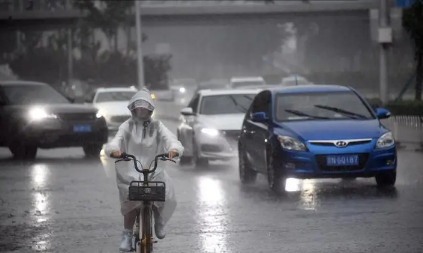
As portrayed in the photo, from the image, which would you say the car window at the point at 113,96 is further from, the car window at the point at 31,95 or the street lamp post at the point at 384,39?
the car window at the point at 31,95

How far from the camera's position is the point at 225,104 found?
916 inches

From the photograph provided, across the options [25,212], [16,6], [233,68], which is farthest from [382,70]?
[233,68]

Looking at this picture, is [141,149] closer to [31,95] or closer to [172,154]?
[172,154]

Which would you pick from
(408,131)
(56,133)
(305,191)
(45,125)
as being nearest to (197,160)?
(56,133)

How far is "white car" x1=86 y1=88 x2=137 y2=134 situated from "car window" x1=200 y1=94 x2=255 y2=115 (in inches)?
425

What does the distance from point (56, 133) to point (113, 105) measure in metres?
11.1

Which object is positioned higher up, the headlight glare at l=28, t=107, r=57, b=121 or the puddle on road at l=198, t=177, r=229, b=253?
the headlight glare at l=28, t=107, r=57, b=121

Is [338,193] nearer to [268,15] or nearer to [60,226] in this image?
[60,226]

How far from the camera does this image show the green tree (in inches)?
1341

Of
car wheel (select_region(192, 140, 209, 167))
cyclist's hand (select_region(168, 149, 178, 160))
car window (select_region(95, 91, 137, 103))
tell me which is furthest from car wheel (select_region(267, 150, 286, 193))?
car window (select_region(95, 91, 137, 103))

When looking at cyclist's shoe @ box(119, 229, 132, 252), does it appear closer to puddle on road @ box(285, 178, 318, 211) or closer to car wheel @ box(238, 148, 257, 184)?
puddle on road @ box(285, 178, 318, 211)

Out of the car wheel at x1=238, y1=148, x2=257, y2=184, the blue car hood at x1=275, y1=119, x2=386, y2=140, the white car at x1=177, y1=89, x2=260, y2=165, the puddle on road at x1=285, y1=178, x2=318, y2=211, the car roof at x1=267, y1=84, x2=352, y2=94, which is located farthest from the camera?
the white car at x1=177, y1=89, x2=260, y2=165

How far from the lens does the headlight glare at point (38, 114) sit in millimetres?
24656

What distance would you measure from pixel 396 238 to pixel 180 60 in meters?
136
